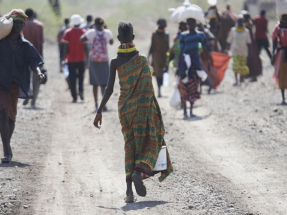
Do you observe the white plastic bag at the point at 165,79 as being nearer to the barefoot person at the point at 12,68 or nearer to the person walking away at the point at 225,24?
the person walking away at the point at 225,24

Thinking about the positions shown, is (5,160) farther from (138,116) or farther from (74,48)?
(74,48)

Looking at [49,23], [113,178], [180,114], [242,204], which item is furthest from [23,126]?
[49,23]

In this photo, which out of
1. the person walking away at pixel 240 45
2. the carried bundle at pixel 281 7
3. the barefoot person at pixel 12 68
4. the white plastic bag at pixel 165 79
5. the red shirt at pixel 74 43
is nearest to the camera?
the barefoot person at pixel 12 68

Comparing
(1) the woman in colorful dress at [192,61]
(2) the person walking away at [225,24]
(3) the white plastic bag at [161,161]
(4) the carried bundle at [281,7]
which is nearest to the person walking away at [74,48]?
(1) the woman in colorful dress at [192,61]

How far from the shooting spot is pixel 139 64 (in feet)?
23.2

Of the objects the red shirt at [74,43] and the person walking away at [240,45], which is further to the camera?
the person walking away at [240,45]

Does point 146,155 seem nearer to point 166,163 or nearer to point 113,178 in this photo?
point 166,163

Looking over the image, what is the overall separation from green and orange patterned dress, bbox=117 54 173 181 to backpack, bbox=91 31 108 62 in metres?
7.02

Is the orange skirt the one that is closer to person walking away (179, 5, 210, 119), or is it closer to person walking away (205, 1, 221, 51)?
person walking away (179, 5, 210, 119)

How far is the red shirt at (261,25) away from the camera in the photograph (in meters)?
20.2

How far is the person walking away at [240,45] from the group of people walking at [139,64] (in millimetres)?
25

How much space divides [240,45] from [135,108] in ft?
36.1

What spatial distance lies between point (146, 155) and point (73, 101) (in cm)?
947

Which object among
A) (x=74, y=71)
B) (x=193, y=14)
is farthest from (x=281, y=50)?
(x=74, y=71)
